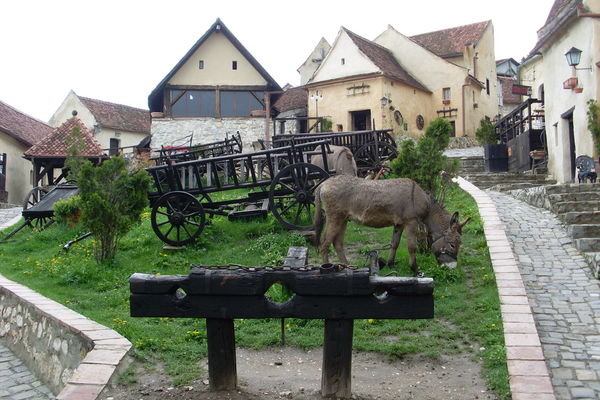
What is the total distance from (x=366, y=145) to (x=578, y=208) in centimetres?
587

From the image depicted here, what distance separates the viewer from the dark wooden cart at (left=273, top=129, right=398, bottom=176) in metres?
15.6

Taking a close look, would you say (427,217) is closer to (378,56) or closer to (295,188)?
(295,188)

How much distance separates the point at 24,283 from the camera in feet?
31.4

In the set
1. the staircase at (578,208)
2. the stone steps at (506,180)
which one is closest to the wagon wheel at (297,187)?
the staircase at (578,208)

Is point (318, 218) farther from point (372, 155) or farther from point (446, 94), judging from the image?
point (446, 94)

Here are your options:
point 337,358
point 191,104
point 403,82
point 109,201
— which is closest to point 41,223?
point 109,201

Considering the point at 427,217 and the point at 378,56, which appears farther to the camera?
the point at 378,56

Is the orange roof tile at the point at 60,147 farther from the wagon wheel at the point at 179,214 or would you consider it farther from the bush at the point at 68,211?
the wagon wheel at the point at 179,214

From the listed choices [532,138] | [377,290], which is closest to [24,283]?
[377,290]

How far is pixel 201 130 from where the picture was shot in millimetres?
30469

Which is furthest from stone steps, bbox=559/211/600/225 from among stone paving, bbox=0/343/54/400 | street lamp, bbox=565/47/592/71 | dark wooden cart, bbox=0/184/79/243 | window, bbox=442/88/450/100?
window, bbox=442/88/450/100

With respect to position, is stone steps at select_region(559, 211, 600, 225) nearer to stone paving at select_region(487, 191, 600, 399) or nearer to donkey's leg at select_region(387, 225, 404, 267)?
stone paving at select_region(487, 191, 600, 399)

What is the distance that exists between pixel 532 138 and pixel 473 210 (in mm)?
8426

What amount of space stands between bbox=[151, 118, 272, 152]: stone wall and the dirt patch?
24873 mm
